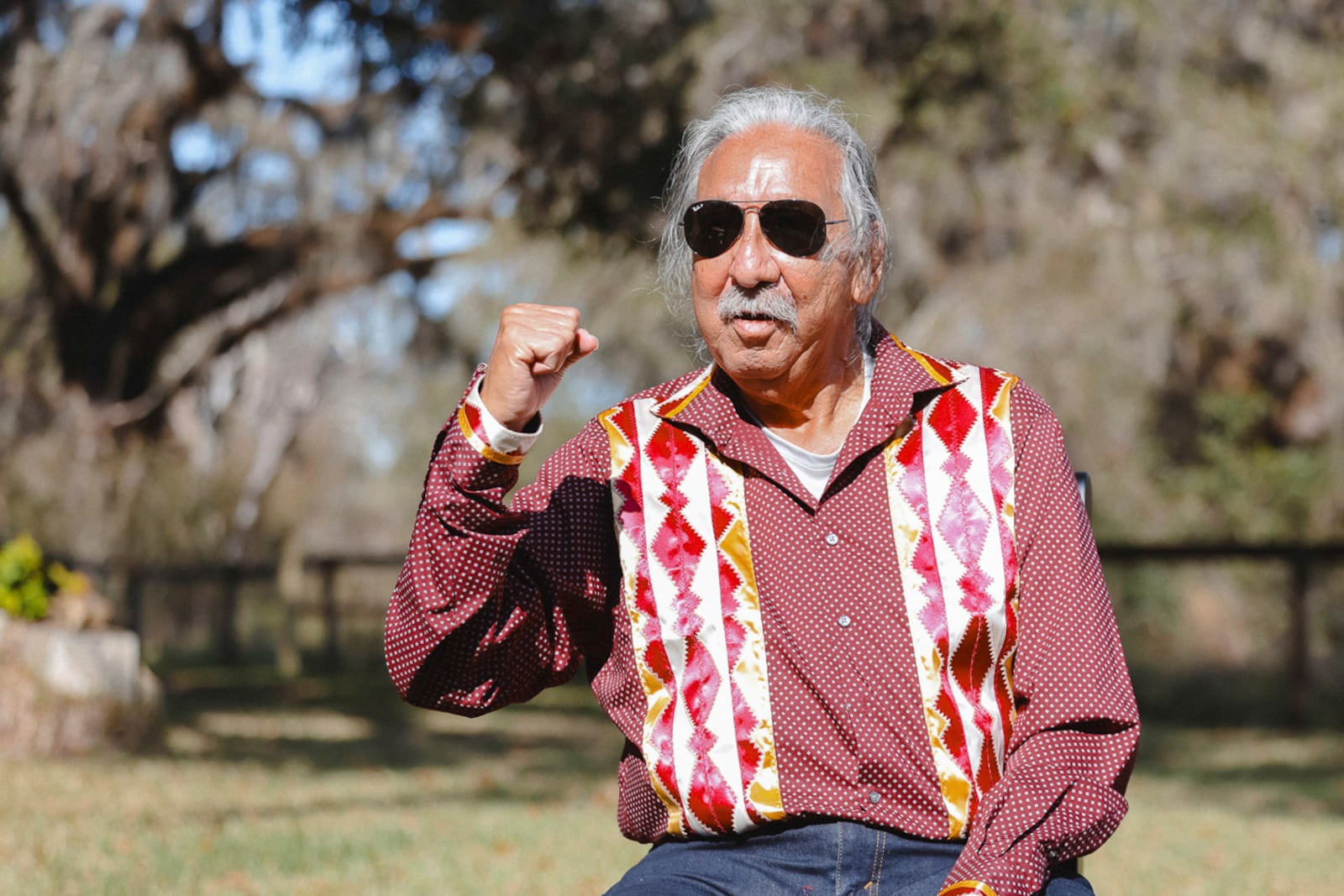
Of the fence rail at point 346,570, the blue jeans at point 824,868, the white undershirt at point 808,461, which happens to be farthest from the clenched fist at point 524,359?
the fence rail at point 346,570

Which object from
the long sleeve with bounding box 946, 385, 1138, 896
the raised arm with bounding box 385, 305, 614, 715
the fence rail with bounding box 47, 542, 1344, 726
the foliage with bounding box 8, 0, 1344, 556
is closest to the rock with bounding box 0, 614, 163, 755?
the foliage with bounding box 8, 0, 1344, 556

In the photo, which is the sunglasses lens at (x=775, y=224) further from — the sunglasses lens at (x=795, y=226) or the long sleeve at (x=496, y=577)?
the long sleeve at (x=496, y=577)

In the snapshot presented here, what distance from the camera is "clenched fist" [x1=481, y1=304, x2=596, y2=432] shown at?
1999 millimetres

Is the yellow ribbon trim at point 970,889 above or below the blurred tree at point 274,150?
below

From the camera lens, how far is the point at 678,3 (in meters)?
9.73

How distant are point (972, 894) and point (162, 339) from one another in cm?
1181

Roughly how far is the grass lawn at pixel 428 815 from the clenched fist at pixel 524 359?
11.2ft

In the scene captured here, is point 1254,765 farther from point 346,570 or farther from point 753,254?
point 346,570

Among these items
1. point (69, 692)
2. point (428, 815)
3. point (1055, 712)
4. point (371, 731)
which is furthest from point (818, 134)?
point (371, 731)

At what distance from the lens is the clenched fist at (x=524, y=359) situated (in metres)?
2.00

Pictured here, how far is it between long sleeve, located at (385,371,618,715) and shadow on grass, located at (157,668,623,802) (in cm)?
543

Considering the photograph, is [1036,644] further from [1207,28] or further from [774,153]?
[1207,28]

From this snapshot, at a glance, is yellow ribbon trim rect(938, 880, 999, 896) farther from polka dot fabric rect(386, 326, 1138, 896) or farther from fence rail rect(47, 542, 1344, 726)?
fence rail rect(47, 542, 1344, 726)

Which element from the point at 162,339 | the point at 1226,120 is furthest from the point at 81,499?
the point at 1226,120
